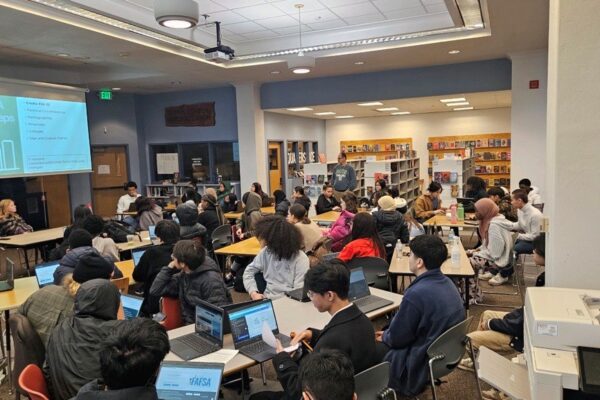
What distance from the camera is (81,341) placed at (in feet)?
7.51

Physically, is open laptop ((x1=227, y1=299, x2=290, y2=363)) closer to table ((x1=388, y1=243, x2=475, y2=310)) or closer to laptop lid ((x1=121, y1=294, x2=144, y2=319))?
laptop lid ((x1=121, y1=294, x2=144, y2=319))

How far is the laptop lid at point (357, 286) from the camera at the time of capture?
331cm

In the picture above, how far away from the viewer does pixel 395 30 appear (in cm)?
679

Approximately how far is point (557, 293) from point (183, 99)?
1026 cm

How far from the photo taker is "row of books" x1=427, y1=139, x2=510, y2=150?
41.1ft

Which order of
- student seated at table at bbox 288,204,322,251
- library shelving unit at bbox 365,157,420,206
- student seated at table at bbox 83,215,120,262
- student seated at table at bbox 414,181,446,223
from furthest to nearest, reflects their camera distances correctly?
library shelving unit at bbox 365,157,420,206 < student seated at table at bbox 414,181,446,223 < student seated at table at bbox 288,204,322,251 < student seated at table at bbox 83,215,120,262

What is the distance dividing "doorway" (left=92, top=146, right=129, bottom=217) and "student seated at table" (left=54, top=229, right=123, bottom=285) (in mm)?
7299

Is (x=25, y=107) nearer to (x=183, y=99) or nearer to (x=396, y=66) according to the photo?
(x=183, y=99)

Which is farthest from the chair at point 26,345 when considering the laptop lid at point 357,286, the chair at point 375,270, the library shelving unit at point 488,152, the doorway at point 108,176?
the library shelving unit at point 488,152

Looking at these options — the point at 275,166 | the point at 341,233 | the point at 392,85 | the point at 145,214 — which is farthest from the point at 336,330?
the point at 275,166

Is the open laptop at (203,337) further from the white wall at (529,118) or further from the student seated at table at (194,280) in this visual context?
the white wall at (529,118)

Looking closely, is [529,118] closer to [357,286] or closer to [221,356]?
[357,286]

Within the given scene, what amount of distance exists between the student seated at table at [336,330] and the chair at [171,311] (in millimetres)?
1444

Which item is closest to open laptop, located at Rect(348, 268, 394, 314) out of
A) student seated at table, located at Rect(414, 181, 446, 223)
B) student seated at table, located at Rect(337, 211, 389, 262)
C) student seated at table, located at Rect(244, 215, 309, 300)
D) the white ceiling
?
student seated at table, located at Rect(244, 215, 309, 300)
